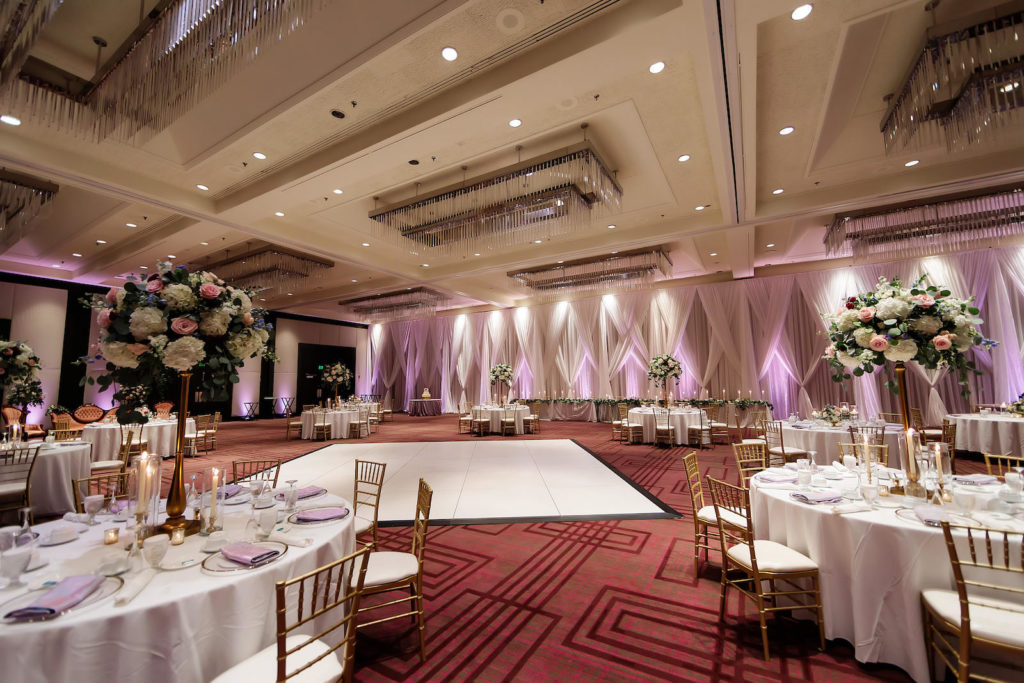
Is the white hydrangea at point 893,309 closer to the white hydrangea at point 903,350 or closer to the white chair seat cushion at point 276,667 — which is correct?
the white hydrangea at point 903,350

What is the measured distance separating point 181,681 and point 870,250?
33.5 feet

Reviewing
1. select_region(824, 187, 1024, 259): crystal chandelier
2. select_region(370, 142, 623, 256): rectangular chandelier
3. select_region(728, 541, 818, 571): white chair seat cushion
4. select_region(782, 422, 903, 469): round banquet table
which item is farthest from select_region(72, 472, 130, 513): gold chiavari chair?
select_region(824, 187, 1024, 259): crystal chandelier

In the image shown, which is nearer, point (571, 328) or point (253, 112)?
point (253, 112)

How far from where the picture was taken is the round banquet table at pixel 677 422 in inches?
328

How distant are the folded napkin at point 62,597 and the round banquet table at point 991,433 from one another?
10.0 meters

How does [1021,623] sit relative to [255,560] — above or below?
below

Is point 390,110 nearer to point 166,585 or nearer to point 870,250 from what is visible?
point 166,585

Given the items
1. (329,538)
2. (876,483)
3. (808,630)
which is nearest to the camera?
(329,538)

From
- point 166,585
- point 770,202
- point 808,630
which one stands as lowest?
point 808,630

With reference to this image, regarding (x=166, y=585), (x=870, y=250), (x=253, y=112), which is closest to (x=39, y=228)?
(x=253, y=112)

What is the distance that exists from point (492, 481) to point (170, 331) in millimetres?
4389

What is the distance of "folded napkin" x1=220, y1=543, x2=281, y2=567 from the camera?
5.33ft

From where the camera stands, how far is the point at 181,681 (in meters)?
1.39

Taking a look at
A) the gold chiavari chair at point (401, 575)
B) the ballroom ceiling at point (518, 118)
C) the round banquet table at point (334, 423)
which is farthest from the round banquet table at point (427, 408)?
the gold chiavari chair at point (401, 575)
